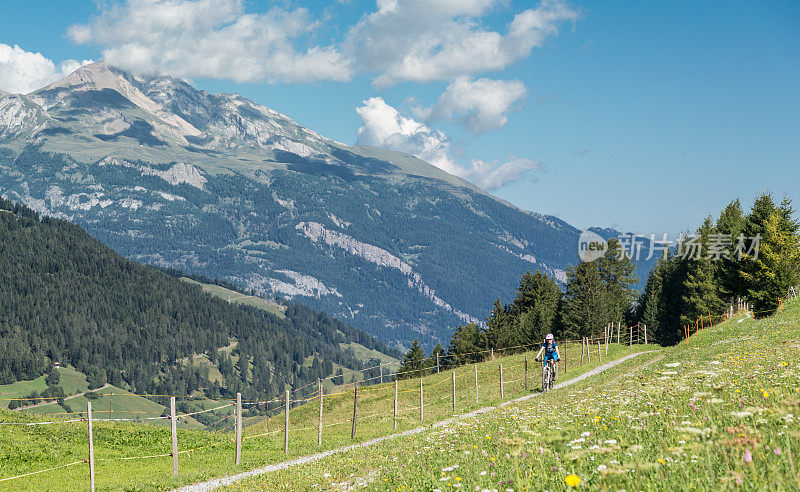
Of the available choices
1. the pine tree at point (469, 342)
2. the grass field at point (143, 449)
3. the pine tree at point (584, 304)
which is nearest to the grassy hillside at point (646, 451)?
the grass field at point (143, 449)

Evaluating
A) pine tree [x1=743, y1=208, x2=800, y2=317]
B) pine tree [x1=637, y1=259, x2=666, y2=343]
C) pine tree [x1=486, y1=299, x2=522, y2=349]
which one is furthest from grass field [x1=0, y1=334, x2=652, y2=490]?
pine tree [x1=637, y1=259, x2=666, y2=343]

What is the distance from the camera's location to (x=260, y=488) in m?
15.1

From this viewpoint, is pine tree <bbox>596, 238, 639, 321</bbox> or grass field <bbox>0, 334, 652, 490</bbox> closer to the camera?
grass field <bbox>0, 334, 652, 490</bbox>

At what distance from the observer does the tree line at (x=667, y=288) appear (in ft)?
192

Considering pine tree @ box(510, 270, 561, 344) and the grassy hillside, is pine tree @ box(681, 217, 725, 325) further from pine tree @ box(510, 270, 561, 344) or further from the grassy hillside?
the grassy hillside

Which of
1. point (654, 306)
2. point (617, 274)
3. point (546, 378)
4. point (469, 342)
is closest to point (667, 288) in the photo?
point (654, 306)

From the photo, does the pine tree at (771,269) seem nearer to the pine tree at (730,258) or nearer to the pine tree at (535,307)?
the pine tree at (730,258)

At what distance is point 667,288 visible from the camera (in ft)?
312

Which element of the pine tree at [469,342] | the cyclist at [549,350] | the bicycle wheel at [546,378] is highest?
the cyclist at [549,350]

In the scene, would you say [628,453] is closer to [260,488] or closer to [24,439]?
[260,488]

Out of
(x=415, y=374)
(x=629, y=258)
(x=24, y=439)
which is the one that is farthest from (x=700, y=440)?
(x=629, y=258)

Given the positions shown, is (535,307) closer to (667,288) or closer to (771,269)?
(667,288)

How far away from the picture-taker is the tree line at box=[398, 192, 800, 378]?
58375 mm

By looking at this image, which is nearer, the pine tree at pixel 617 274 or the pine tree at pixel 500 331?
the pine tree at pixel 500 331
